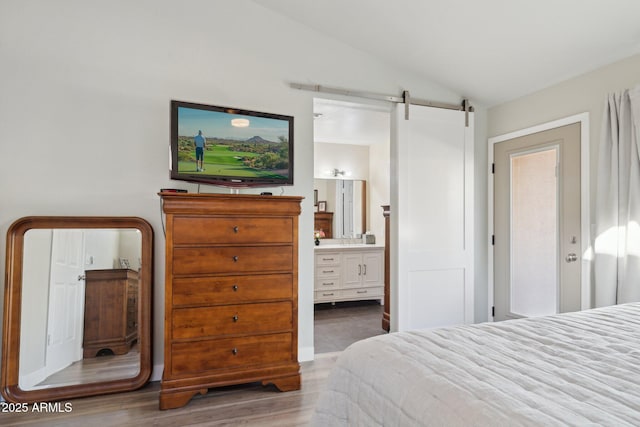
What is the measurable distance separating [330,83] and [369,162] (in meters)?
2.94

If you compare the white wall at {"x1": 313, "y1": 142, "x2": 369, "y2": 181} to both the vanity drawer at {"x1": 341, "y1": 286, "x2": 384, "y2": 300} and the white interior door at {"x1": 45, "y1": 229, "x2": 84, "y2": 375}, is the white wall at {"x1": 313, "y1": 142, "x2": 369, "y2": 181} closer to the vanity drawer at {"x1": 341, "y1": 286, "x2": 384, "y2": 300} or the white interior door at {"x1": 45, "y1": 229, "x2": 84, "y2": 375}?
the vanity drawer at {"x1": 341, "y1": 286, "x2": 384, "y2": 300}

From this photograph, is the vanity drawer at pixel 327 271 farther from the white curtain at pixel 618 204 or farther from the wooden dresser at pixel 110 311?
the white curtain at pixel 618 204

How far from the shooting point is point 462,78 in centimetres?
348

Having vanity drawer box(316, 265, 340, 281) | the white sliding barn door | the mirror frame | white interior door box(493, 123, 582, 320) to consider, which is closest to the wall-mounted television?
the mirror frame

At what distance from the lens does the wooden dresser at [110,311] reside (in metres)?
2.54

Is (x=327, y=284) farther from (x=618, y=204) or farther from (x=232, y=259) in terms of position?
(x=618, y=204)

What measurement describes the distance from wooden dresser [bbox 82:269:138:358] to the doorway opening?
185 cm

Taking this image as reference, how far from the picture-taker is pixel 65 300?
251 centimetres

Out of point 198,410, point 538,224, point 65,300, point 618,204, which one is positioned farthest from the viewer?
point 538,224

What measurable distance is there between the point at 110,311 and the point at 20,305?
51 centimetres

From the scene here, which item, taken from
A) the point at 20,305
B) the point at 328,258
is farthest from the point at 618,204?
the point at 20,305

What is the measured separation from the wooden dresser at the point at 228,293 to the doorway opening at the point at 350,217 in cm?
140

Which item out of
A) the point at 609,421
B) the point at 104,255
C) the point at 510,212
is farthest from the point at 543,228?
the point at 104,255

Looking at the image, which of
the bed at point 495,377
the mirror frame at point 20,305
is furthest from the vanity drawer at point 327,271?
the bed at point 495,377
